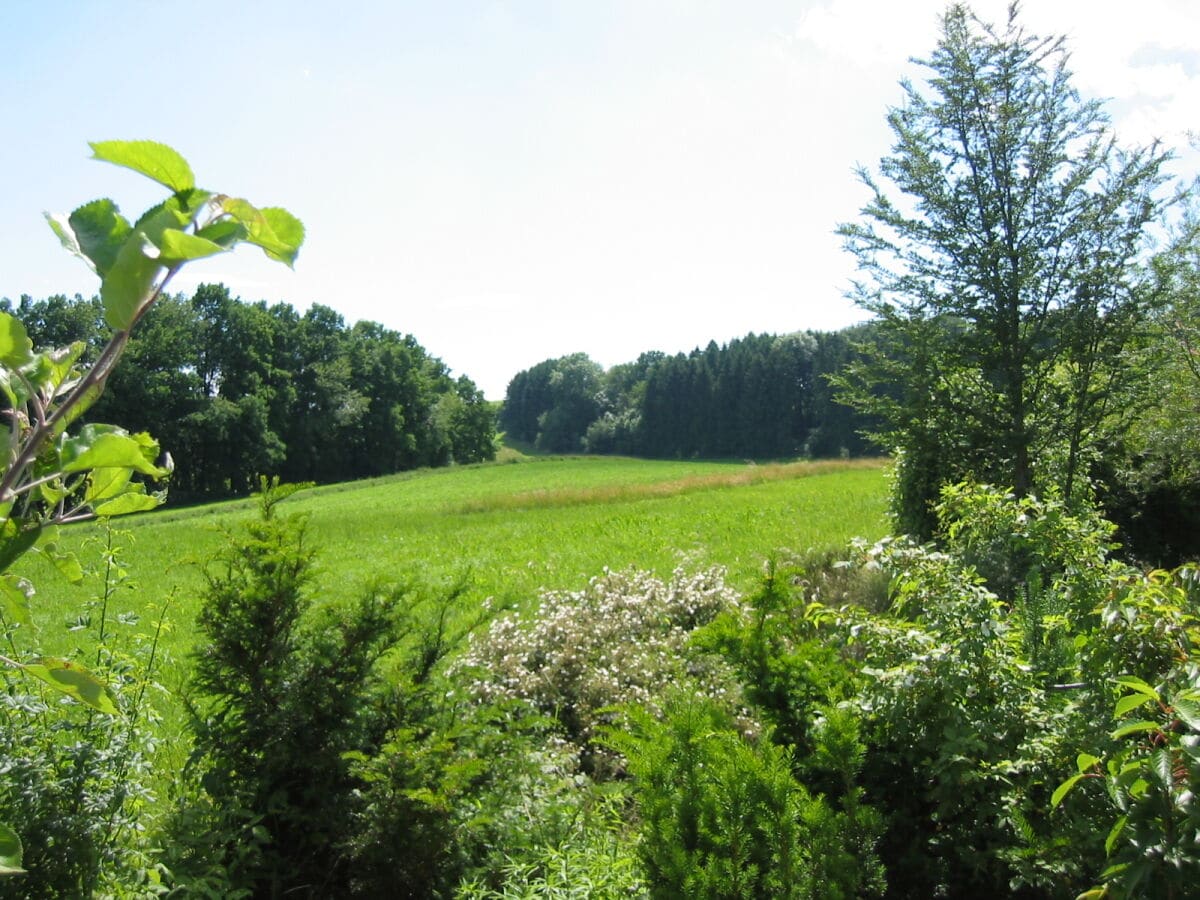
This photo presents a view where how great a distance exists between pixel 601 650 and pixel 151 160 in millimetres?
5331

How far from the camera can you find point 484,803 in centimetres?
318

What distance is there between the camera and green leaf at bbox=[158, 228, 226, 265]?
26.0 inches

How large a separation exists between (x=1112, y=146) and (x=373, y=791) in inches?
319

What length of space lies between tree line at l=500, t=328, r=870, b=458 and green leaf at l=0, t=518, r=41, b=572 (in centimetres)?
5982

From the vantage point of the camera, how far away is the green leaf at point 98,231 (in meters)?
0.74

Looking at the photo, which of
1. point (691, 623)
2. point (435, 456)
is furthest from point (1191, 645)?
point (435, 456)

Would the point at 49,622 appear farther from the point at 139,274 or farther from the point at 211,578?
the point at 139,274

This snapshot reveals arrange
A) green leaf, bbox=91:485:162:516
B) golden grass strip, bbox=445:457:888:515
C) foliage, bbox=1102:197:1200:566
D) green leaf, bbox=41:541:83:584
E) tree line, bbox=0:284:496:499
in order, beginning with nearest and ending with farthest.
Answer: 1. green leaf, bbox=91:485:162:516
2. green leaf, bbox=41:541:83:584
3. foliage, bbox=1102:197:1200:566
4. golden grass strip, bbox=445:457:888:515
5. tree line, bbox=0:284:496:499

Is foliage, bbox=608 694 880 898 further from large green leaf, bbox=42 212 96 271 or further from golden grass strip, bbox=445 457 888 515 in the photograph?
golden grass strip, bbox=445 457 888 515

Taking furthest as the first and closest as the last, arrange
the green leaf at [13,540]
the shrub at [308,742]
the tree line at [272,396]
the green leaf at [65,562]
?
the tree line at [272,396] < the shrub at [308,742] < the green leaf at [65,562] < the green leaf at [13,540]

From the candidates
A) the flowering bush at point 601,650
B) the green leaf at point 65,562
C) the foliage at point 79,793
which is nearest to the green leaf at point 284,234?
the green leaf at point 65,562

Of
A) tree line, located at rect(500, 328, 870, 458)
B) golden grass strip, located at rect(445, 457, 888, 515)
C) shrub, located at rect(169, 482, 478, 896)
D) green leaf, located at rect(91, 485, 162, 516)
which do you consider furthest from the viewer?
tree line, located at rect(500, 328, 870, 458)

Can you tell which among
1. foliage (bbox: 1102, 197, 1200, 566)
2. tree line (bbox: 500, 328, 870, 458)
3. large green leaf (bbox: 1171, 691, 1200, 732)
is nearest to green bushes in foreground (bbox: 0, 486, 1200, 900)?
large green leaf (bbox: 1171, 691, 1200, 732)

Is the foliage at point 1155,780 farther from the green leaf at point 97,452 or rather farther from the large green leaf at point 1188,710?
the green leaf at point 97,452
